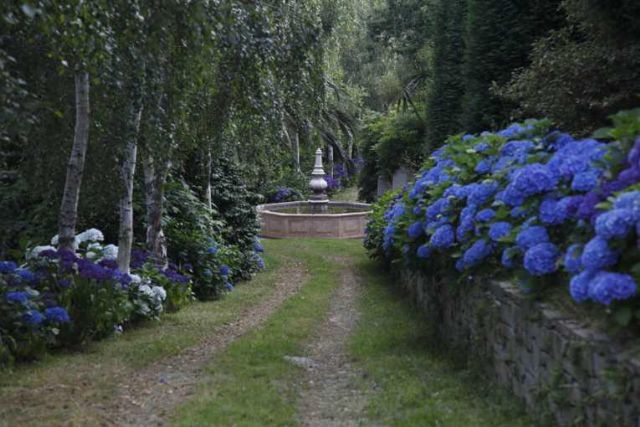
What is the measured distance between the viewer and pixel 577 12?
765 cm

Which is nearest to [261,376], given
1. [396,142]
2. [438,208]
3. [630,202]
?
[438,208]

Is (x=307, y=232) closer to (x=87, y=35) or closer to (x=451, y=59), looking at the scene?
Result: (x=451, y=59)

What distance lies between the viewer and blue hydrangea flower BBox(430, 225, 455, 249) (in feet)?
20.3

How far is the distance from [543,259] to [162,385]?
2979 millimetres

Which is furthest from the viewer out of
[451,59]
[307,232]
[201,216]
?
[307,232]

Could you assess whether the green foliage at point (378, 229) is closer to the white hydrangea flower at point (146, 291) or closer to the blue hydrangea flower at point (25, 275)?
the white hydrangea flower at point (146, 291)

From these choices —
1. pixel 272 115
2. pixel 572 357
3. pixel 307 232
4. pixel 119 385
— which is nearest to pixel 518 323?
pixel 572 357

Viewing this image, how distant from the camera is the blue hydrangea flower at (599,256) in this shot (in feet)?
12.1

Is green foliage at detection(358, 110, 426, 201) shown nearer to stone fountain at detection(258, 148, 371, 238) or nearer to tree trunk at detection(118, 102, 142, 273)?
stone fountain at detection(258, 148, 371, 238)

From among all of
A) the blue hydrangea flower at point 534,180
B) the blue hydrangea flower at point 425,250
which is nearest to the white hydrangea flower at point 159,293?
the blue hydrangea flower at point 425,250

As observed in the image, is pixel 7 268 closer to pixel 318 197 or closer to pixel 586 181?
pixel 586 181

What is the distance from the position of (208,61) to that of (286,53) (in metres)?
0.97

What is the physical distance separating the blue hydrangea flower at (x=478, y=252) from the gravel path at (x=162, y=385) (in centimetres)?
221

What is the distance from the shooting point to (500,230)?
17.1 feet
